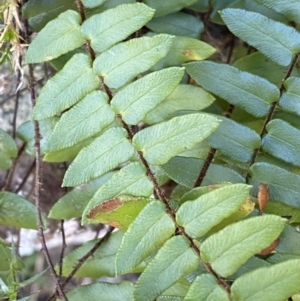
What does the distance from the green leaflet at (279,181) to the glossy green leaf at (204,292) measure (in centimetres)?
32

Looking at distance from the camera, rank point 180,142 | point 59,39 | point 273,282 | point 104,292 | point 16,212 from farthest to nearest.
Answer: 1. point 16,212
2. point 104,292
3. point 59,39
4. point 180,142
5. point 273,282

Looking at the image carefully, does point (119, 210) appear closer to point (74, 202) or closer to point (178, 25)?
point (74, 202)

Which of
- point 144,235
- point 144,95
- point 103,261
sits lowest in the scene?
point 103,261

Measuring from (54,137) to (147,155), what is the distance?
21cm

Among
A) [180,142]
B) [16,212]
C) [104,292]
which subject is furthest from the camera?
[16,212]

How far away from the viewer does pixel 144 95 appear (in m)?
1.03

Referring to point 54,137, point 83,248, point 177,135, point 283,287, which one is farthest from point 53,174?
point 283,287

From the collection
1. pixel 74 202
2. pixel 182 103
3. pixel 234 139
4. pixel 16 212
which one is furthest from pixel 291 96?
pixel 16 212

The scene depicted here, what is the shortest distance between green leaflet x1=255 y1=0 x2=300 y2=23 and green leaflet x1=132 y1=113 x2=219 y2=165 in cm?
37

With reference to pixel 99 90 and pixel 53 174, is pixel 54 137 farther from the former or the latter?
pixel 53 174

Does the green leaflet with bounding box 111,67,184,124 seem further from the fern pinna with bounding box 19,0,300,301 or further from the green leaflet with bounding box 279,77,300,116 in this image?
the green leaflet with bounding box 279,77,300,116

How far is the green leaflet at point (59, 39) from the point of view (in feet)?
A: 3.60

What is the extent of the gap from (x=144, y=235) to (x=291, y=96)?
0.49m

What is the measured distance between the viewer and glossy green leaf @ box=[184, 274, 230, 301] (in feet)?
2.99
